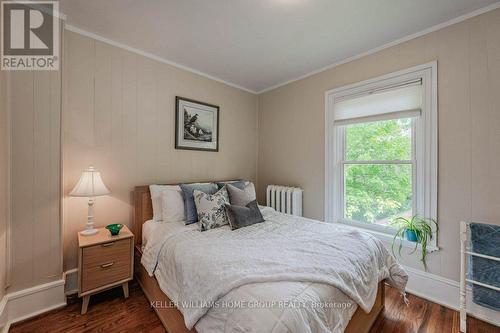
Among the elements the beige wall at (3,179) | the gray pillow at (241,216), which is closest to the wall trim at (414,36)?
the gray pillow at (241,216)

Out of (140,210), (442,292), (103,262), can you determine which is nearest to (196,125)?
(140,210)

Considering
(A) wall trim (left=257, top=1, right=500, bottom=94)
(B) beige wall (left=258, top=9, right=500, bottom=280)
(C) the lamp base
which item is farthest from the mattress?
(A) wall trim (left=257, top=1, right=500, bottom=94)

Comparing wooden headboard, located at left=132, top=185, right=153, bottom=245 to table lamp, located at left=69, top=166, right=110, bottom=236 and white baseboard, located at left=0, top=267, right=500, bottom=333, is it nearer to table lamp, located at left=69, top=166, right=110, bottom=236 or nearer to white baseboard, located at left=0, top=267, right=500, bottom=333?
table lamp, located at left=69, top=166, right=110, bottom=236

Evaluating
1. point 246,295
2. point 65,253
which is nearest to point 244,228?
point 246,295

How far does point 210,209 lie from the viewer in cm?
212

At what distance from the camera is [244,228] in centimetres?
207

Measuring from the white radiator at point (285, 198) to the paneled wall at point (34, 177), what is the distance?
2.44m

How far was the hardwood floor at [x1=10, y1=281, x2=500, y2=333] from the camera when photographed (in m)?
1.65

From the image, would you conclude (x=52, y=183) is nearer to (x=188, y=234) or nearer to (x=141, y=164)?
(x=141, y=164)

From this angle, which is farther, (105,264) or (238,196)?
(238,196)

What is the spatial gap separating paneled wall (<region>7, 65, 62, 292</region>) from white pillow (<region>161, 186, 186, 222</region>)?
867 mm

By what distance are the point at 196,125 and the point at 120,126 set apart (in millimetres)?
917

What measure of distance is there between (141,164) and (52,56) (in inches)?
47.8

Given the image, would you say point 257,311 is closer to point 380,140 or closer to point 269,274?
point 269,274
